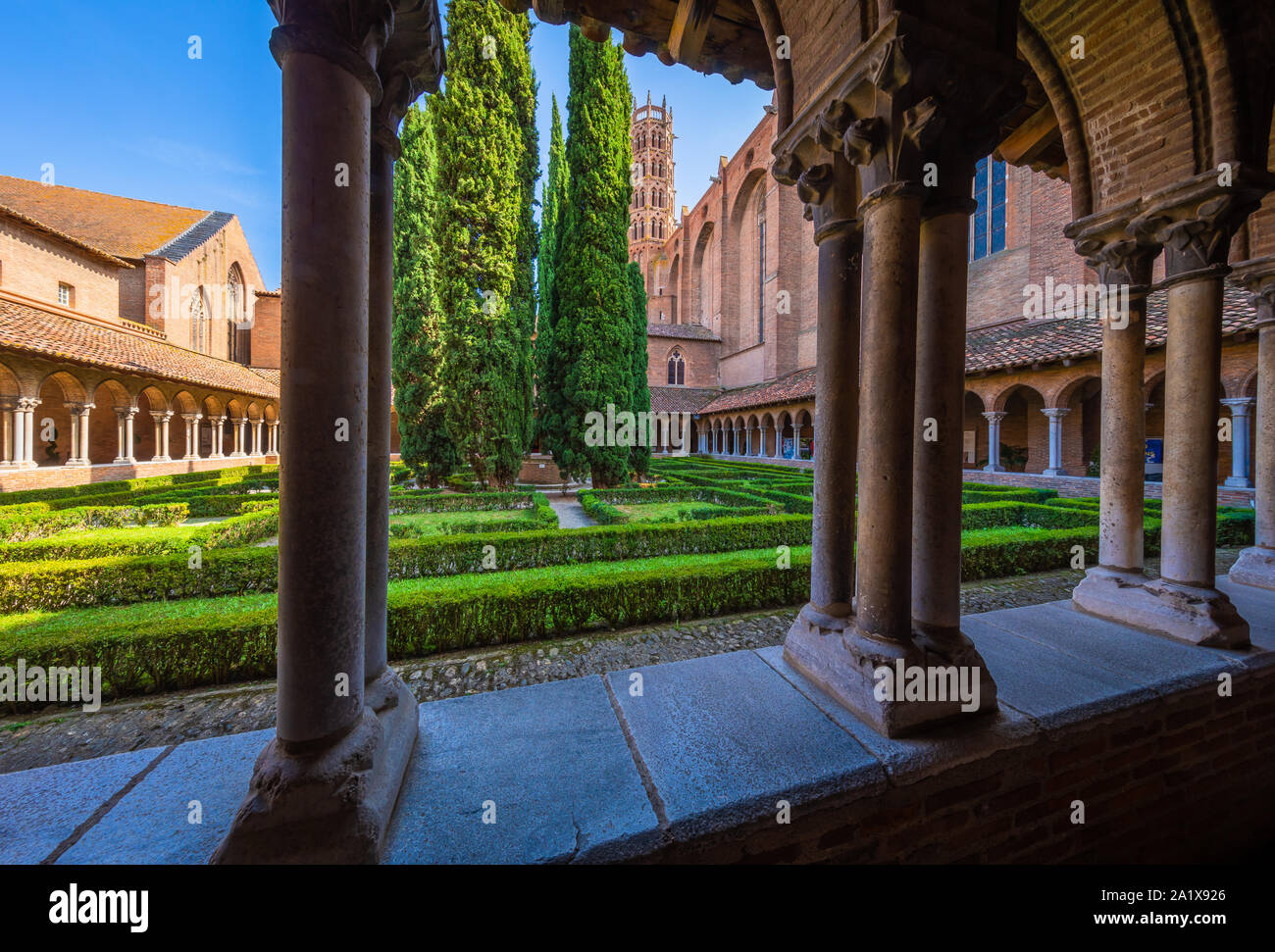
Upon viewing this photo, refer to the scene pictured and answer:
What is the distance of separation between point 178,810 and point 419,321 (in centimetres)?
1232

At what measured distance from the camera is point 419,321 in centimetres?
1205

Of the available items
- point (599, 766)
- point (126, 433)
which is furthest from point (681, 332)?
point (599, 766)

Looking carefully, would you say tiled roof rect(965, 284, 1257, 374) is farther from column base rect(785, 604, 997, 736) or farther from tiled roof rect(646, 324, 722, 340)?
tiled roof rect(646, 324, 722, 340)

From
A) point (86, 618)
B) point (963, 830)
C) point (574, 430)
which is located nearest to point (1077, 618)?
point (963, 830)

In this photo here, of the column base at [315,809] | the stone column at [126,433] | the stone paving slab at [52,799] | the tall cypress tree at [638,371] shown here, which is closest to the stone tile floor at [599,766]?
the stone paving slab at [52,799]

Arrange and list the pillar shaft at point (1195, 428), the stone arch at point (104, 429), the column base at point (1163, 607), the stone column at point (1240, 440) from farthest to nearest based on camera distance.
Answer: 1. the stone arch at point (104, 429)
2. the stone column at point (1240, 440)
3. the pillar shaft at point (1195, 428)
4. the column base at point (1163, 607)

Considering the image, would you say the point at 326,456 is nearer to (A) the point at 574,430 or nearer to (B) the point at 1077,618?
(B) the point at 1077,618

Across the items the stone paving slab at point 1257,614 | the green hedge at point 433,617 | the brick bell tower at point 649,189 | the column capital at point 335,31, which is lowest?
the green hedge at point 433,617

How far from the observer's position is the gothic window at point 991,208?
53.9ft

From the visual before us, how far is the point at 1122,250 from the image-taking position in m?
3.42

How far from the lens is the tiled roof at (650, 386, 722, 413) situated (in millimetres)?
28953

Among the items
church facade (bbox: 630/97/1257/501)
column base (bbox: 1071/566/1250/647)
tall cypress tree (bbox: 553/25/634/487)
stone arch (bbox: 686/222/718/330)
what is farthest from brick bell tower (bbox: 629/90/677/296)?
column base (bbox: 1071/566/1250/647)

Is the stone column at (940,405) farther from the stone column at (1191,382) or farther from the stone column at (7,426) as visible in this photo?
the stone column at (7,426)

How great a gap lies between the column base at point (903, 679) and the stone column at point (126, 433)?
19.2 m
